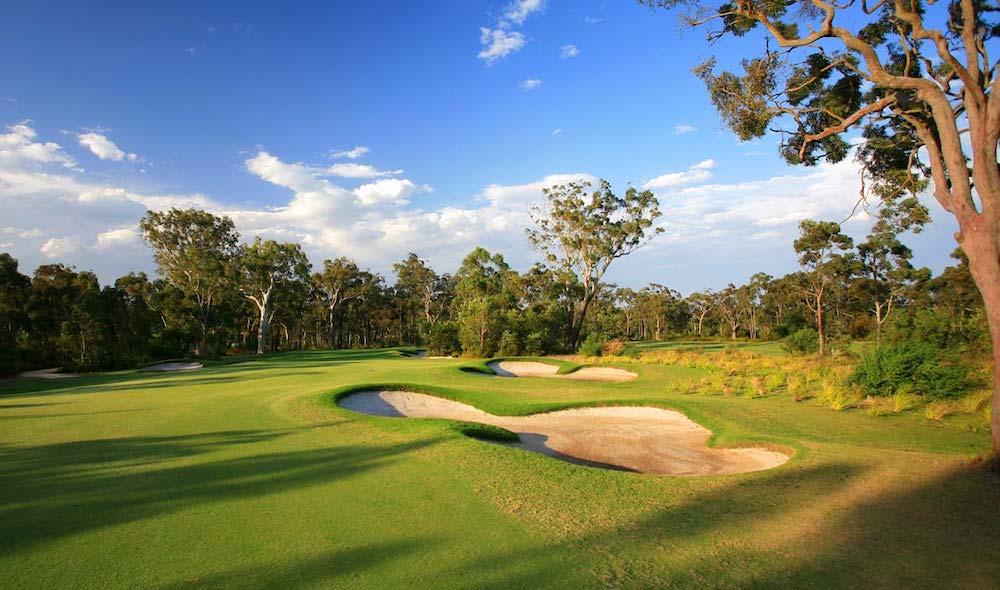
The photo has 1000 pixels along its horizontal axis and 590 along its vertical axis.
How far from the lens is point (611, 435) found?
12219mm

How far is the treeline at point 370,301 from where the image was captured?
28.0 metres

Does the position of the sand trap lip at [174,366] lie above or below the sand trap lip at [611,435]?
above

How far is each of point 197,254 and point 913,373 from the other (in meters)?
49.9

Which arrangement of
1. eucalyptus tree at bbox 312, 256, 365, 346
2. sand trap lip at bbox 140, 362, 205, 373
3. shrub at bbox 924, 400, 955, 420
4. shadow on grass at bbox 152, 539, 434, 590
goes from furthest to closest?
eucalyptus tree at bbox 312, 256, 365, 346 → sand trap lip at bbox 140, 362, 205, 373 → shrub at bbox 924, 400, 955, 420 → shadow on grass at bbox 152, 539, 434, 590

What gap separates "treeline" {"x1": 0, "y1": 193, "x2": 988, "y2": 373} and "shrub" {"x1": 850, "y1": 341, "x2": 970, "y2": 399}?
3.83 m

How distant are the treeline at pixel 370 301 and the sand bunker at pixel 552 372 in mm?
4996

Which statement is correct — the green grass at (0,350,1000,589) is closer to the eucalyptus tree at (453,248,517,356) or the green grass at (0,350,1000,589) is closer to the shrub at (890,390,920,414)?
the shrub at (890,390,920,414)

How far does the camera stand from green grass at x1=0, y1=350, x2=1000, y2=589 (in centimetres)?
429

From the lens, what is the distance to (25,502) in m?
5.71

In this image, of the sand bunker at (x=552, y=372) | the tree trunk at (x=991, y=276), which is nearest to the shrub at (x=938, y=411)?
the tree trunk at (x=991, y=276)

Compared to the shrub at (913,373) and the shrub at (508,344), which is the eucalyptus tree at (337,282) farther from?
the shrub at (913,373)

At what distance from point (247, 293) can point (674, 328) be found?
71344 mm

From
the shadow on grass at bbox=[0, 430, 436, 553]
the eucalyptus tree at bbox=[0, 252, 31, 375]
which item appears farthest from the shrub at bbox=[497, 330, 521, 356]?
the eucalyptus tree at bbox=[0, 252, 31, 375]

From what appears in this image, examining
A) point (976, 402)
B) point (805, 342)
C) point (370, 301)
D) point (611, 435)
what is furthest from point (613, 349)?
point (370, 301)
